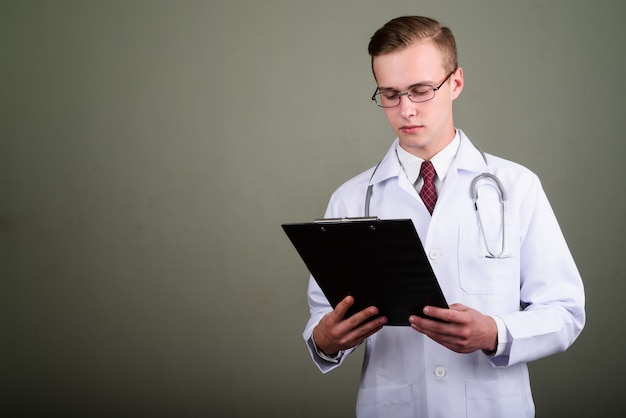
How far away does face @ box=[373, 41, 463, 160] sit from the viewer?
Answer: 155 centimetres

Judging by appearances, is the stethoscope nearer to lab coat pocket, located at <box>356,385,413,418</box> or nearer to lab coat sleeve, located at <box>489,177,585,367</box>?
lab coat sleeve, located at <box>489,177,585,367</box>

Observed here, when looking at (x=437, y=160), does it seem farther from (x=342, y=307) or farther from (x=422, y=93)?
(x=342, y=307)

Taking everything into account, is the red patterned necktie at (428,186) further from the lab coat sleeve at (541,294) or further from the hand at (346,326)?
the hand at (346,326)

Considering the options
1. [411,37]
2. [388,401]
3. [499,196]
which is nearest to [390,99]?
[411,37]

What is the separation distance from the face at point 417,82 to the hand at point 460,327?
0.45 meters

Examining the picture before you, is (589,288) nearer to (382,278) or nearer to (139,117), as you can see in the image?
(382,278)

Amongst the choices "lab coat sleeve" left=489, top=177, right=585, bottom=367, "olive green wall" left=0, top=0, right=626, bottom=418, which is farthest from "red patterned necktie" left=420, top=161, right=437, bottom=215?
"olive green wall" left=0, top=0, right=626, bottom=418

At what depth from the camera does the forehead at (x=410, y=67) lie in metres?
1.55

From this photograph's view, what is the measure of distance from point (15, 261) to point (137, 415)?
100cm

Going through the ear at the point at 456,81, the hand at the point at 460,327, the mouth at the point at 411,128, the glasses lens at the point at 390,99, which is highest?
the ear at the point at 456,81

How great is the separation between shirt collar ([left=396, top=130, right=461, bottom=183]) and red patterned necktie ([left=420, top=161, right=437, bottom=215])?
0.04ft

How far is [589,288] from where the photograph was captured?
3.06m

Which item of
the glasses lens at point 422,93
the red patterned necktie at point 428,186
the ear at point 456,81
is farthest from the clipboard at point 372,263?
the ear at point 456,81

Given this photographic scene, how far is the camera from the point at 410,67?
5.09ft
